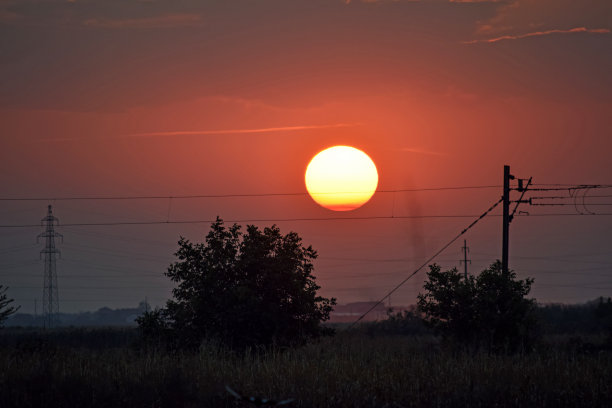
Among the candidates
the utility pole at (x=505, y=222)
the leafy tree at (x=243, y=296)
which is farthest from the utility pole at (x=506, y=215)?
the leafy tree at (x=243, y=296)

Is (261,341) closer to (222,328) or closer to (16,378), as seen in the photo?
(222,328)

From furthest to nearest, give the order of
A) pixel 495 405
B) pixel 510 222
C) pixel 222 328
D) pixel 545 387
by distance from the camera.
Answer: pixel 510 222, pixel 222 328, pixel 545 387, pixel 495 405

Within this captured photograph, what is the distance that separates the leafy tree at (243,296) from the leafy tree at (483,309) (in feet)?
18.3

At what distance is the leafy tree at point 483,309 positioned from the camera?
33875 millimetres

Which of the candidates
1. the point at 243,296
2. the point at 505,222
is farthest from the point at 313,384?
the point at 505,222

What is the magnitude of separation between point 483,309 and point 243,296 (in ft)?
38.5

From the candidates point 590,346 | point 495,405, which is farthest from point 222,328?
point 590,346

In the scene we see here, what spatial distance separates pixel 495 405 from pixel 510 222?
23566 mm

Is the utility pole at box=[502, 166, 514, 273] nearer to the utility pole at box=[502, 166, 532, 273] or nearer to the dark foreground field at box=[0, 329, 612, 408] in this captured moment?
the utility pole at box=[502, 166, 532, 273]

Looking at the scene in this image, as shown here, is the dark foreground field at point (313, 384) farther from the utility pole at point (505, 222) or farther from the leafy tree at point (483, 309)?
the utility pole at point (505, 222)

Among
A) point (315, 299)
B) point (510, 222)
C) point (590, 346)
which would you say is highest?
point (510, 222)

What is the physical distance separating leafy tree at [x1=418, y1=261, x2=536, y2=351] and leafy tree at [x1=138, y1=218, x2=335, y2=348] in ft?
18.3

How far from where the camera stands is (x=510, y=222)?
1645 inches

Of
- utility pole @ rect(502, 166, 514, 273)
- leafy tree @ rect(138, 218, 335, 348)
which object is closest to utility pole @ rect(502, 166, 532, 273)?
utility pole @ rect(502, 166, 514, 273)
